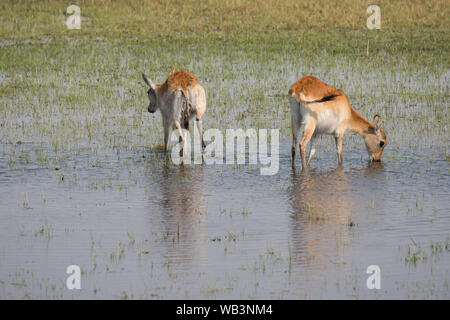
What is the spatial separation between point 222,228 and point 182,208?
3.51ft

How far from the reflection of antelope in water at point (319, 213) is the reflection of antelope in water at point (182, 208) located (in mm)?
1023

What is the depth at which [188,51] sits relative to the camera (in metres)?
24.6

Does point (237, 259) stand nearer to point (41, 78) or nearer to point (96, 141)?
point (96, 141)

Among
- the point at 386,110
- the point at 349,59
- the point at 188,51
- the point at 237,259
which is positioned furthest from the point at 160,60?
the point at 237,259

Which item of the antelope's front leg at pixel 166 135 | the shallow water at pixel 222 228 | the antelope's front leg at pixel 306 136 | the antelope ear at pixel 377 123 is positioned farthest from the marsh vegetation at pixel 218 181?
the antelope ear at pixel 377 123

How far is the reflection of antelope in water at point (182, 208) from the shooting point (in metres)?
9.18

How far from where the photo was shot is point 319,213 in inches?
411

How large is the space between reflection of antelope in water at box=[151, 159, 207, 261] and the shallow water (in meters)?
0.02

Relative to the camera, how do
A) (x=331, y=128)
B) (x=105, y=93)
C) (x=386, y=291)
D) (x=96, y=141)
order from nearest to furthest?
(x=386, y=291) < (x=331, y=128) < (x=96, y=141) < (x=105, y=93)

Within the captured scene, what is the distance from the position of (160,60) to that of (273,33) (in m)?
5.07

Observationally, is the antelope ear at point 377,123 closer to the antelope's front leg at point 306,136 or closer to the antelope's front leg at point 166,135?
the antelope's front leg at point 306,136

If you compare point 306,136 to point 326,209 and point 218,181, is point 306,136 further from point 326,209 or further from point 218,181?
point 326,209

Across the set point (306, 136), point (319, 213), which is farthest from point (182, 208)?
point (306, 136)

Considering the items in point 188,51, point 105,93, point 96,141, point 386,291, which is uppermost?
point 188,51
